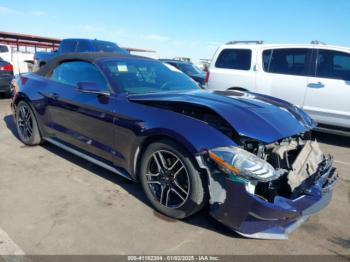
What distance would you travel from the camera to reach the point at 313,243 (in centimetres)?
285

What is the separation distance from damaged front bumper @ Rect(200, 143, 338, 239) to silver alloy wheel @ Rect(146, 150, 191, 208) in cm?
35

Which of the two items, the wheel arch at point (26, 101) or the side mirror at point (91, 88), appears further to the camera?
the wheel arch at point (26, 101)

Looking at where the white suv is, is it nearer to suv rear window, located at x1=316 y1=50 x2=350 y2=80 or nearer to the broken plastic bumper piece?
suv rear window, located at x1=316 y1=50 x2=350 y2=80

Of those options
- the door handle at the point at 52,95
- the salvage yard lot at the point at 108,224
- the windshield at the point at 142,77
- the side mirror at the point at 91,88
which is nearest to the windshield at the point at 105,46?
the door handle at the point at 52,95

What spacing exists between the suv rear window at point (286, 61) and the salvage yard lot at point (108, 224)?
310 cm

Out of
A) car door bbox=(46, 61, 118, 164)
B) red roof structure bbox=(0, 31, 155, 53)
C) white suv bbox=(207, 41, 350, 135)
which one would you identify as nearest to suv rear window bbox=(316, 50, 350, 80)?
white suv bbox=(207, 41, 350, 135)

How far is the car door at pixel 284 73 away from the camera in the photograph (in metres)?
6.58

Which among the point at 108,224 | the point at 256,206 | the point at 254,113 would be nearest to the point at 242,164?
the point at 256,206

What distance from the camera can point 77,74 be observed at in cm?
421

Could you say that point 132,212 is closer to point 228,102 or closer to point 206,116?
point 206,116

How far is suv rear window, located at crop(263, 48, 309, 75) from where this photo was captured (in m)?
6.62

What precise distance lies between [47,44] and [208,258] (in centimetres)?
3212

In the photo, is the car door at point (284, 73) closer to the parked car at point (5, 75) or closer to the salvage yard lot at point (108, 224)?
the salvage yard lot at point (108, 224)

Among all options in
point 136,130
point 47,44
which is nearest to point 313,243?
point 136,130
